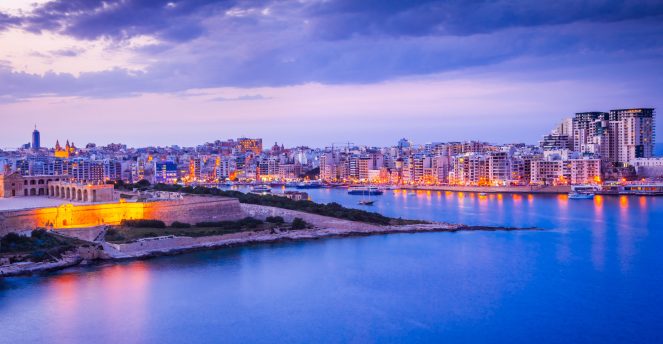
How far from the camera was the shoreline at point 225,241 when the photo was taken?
10438 mm

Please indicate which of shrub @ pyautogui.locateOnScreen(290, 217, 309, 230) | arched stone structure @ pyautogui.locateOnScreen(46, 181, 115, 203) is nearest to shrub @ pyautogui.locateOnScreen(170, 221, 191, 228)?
arched stone structure @ pyautogui.locateOnScreen(46, 181, 115, 203)

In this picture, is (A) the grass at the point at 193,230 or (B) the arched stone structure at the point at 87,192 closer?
(A) the grass at the point at 193,230

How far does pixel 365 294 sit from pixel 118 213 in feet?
19.8

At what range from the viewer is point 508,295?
9758 mm

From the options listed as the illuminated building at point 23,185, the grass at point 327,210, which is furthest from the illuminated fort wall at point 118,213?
the illuminated building at point 23,185

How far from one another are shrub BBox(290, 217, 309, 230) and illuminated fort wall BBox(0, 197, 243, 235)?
1458 millimetres

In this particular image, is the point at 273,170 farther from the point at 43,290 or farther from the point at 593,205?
the point at 43,290

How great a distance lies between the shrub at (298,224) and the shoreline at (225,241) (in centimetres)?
24

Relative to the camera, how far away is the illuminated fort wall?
12227 mm

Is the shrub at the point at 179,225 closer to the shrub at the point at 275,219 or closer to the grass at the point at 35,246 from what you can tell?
the shrub at the point at 275,219

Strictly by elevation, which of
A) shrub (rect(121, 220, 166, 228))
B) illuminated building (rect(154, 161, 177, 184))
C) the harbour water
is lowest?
the harbour water

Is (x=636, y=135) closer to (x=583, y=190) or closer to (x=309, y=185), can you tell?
(x=583, y=190)

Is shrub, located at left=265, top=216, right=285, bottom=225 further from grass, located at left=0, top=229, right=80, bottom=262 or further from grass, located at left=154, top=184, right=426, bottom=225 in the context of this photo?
grass, located at left=0, top=229, right=80, bottom=262

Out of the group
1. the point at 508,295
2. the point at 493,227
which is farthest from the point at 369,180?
the point at 508,295
